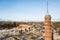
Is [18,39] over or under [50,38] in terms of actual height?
under

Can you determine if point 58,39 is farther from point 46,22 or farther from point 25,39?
point 46,22

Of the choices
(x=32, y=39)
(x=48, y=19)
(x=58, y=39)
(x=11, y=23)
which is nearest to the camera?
(x=48, y=19)

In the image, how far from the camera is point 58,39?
2611 cm

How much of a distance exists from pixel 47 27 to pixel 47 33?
49cm

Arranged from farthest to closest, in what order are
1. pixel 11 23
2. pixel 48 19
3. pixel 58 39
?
pixel 11 23 → pixel 58 39 → pixel 48 19

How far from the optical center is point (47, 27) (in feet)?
42.1

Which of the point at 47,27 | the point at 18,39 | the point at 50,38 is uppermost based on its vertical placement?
the point at 47,27

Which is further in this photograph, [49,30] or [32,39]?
[32,39]

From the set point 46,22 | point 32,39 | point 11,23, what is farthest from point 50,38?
point 11,23

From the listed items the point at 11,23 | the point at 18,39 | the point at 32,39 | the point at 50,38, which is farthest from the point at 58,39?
the point at 11,23

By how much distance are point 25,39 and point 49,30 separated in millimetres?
15219

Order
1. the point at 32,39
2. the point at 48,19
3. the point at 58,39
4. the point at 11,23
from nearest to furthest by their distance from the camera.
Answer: the point at 48,19 < the point at 58,39 < the point at 32,39 < the point at 11,23

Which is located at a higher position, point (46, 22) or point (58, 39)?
point (46, 22)

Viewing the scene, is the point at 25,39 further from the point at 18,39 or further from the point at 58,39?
the point at 58,39
